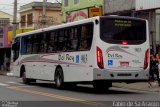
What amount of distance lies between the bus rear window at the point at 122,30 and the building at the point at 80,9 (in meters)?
13.1

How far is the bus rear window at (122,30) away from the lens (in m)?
19.7

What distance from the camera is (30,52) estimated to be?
88.3ft

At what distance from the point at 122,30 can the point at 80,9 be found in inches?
716

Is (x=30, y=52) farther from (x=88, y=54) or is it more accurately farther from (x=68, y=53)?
(x=88, y=54)

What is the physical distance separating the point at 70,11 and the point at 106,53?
71.2 ft

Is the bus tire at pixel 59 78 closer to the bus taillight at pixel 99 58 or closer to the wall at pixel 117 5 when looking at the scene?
the bus taillight at pixel 99 58

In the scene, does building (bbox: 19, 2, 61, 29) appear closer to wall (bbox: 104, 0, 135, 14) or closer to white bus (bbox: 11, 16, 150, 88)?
wall (bbox: 104, 0, 135, 14)

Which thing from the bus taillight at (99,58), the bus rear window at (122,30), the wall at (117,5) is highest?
the wall at (117,5)

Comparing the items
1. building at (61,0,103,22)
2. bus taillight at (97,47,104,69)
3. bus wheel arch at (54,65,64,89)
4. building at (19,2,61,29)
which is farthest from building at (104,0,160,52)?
building at (19,2,61,29)

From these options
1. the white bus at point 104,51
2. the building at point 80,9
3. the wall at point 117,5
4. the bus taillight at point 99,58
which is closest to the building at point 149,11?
the wall at point 117,5

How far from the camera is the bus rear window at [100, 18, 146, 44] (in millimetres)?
19656

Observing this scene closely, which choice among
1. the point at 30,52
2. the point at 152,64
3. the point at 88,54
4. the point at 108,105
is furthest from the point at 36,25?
the point at 108,105

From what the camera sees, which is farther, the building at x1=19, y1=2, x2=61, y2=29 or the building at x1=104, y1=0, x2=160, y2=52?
the building at x1=19, y1=2, x2=61, y2=29

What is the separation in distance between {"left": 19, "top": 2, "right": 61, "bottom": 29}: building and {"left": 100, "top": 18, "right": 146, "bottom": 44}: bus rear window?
38.5 metres
